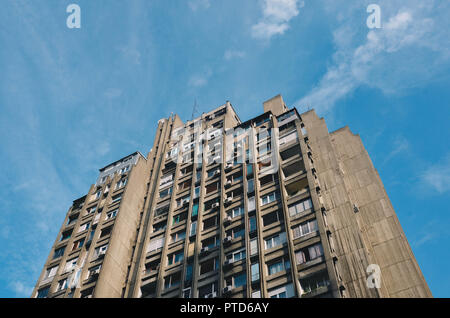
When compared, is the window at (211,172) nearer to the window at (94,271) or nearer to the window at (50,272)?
the window at (94,271)

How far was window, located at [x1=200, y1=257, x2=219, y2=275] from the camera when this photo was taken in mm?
37062

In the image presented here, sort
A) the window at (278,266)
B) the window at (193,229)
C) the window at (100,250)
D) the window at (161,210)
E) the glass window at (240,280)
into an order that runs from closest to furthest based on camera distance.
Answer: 1. the window at (278,266)
2. the glass window at (240,280)
3. the window at (193,229)
4. the window at (100,250)
5. the window at (161,210)

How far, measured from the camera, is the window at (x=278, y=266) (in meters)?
33.8

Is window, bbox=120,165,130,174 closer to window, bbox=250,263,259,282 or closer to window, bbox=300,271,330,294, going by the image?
window, bbox=250,263,259,282

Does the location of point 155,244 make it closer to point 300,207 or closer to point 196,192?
point 196,192

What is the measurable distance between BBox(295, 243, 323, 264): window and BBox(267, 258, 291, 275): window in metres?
0.89

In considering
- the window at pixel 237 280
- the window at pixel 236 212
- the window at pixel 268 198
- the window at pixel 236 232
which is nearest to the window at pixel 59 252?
the window at pixel 236 212

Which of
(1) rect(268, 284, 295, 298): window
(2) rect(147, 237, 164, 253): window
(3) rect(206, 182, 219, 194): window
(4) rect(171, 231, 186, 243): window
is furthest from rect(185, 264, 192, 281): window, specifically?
(3) rect(206, 182, 219, 194): window

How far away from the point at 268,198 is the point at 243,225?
3802mm

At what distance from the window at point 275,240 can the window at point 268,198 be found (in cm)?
476

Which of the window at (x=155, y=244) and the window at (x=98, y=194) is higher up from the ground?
the window at (x=98, y=194)

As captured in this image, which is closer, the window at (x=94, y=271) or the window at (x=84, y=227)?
the window at (x=94, y=271)

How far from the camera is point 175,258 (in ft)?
133

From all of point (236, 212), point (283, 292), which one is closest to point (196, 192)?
point (236, 212)
